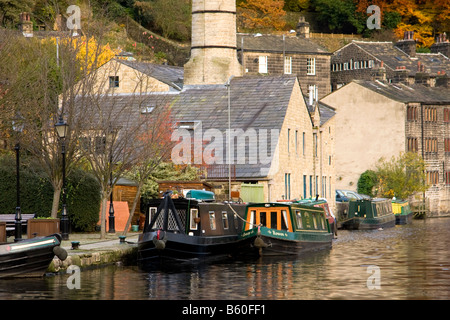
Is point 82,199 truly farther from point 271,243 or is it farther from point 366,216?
point 366,216

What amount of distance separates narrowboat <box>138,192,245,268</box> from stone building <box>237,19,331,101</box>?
4720cm

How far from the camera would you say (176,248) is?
112 feet

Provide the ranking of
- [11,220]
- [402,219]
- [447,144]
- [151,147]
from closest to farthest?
[11,220] → [151,147] → [402,219] → [447,144]

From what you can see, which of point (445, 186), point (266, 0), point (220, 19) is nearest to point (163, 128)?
point (220, 19)

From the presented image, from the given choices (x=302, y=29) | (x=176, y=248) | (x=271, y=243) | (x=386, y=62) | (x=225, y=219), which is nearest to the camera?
(x=176, y=248)

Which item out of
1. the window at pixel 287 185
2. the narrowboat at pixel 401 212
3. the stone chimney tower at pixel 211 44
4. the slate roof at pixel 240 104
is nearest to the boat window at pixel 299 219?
the slate roof at pixel 240 104

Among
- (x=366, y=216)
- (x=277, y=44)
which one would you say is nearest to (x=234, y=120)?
(x=366, y=216)

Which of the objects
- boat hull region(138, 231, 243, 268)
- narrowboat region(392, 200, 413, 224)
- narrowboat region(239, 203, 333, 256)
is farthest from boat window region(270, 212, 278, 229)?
narrowboat region(392, 200, 413, 224)

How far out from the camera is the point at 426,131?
83688 millimetres

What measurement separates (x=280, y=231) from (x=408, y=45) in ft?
205

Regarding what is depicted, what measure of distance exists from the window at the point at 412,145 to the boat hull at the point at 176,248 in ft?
156

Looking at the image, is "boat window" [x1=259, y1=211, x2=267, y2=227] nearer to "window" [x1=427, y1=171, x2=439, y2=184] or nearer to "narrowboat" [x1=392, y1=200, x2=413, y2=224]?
"narrowboat" [x1=392, y1=200, x2=413, y2=224]
